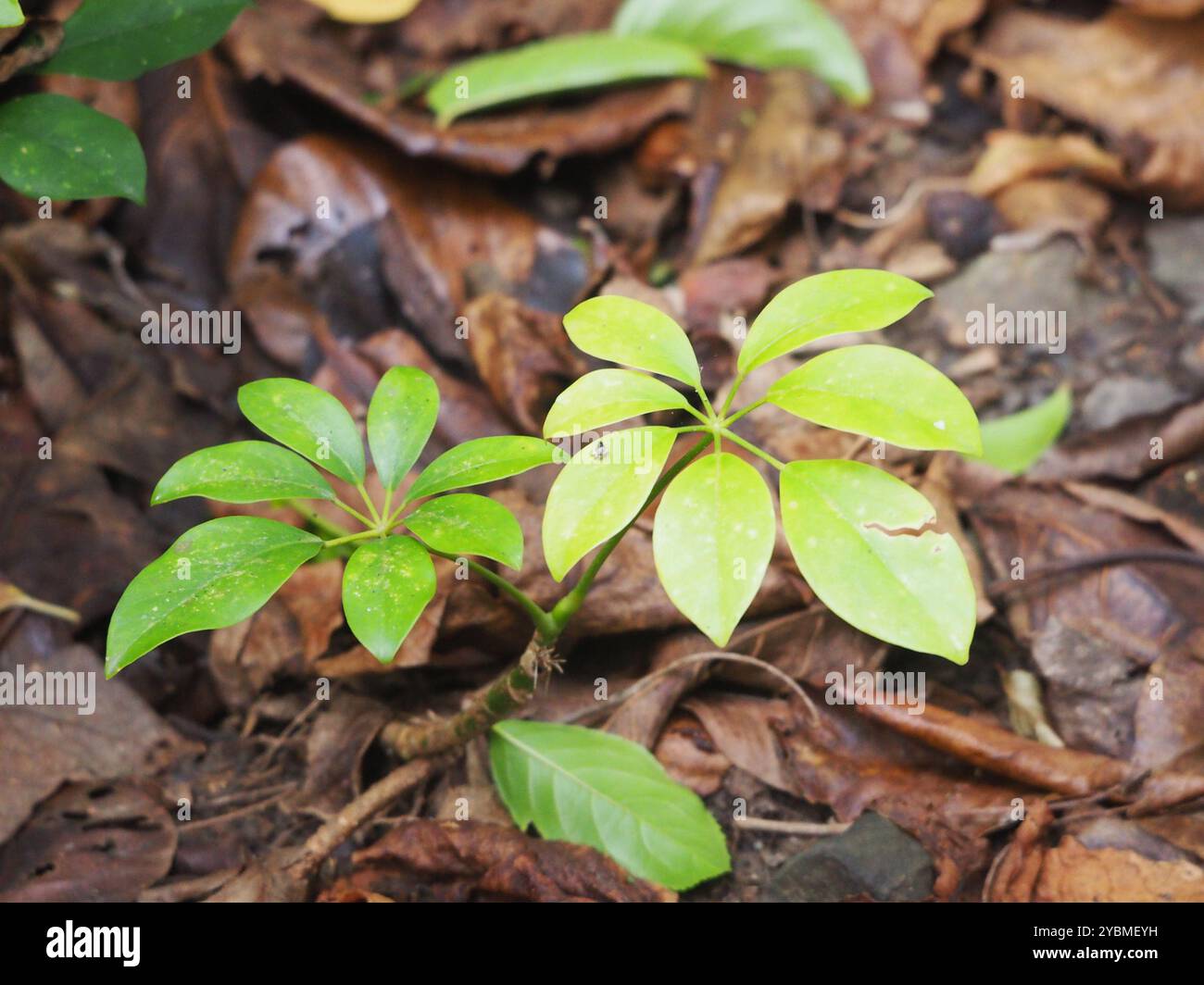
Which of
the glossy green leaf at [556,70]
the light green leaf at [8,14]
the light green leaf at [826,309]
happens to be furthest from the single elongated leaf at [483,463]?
the glossy green leaf at [556,70]

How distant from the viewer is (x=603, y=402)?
1.33 meters

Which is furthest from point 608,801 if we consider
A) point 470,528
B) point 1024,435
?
point 1024,435

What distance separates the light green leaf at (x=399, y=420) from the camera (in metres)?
1.50

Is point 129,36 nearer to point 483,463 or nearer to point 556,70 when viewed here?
point 483,463

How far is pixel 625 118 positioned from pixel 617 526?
2.20m

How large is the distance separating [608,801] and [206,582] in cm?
81

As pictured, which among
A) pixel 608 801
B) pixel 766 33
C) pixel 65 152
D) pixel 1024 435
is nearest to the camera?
pixel 65 152

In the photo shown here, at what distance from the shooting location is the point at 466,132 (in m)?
2.99

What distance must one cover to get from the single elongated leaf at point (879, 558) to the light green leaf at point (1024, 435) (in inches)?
46.1

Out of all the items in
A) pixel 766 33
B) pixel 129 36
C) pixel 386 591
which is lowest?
pixel 386 591

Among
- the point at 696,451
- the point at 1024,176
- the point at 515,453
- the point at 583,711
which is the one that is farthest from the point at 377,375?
the point at 1024,176

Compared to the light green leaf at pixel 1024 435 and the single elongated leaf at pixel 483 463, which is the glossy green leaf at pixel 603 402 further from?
the light green leaf at pixel 1024 435

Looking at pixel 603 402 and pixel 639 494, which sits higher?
pixel 603 402
